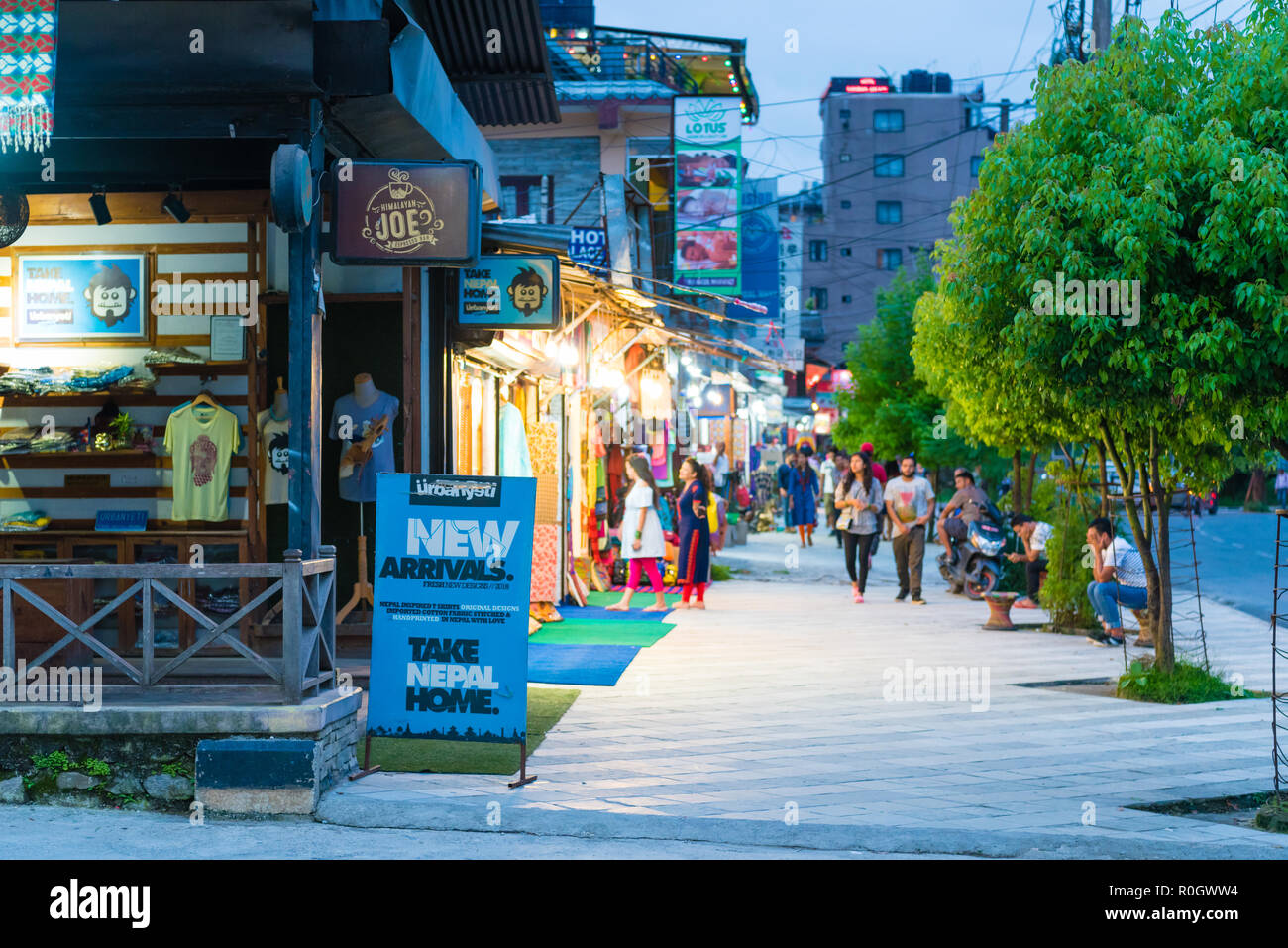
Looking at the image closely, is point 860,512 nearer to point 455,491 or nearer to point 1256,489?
point 455,491

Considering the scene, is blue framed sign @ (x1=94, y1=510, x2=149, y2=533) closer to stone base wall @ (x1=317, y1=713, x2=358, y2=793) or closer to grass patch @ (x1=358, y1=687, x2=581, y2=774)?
grass patch @ (x1=358, y1=687, x2=581, y2=774)

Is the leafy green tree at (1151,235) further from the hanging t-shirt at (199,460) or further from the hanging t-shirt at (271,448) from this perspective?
the hanging t-shirt at (199,460)

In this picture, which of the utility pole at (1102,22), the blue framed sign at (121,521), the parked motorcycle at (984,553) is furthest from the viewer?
the parked motorcycle at (984,553)

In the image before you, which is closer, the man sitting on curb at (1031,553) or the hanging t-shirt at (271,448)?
the hanging t-shirt at (271,448)

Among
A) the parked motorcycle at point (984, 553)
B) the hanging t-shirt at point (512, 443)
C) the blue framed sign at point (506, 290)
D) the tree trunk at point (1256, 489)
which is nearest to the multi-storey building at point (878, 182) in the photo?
the tree trunk at point (1256, 489)

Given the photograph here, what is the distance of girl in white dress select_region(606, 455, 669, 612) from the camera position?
1625cm

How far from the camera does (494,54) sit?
13141mm

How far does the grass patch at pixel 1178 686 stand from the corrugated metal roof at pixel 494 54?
7.98 m

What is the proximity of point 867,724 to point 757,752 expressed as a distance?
134 centimetres

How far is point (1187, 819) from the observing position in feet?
22.5

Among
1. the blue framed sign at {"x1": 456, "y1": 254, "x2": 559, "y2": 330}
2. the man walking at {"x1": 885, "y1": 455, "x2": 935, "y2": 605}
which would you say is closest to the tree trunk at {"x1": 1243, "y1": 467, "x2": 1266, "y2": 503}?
the man walking at {"x1": 885, "y1": 455, "x2": 935, "y2": 605}
